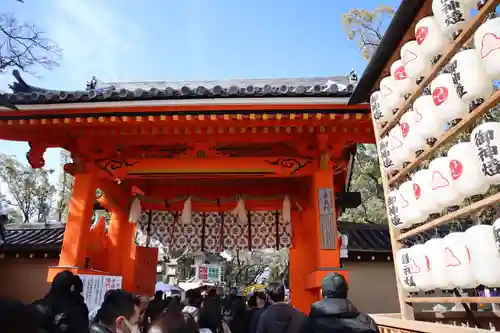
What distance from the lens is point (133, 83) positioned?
40.1ft

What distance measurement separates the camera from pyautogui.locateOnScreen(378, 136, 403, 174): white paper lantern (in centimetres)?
458

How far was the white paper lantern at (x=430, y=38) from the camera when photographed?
3.72 metres

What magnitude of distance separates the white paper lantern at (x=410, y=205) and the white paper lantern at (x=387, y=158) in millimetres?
375

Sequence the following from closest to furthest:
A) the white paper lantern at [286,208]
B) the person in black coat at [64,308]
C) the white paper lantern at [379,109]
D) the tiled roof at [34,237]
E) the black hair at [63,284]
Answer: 1. the person in black coat at [64,308]
2. the black hair at [63,284]
3. the white paper lantern at [379,109]
4. the white paper lantern at [286,208]
5. the tiled roof at [34,237]

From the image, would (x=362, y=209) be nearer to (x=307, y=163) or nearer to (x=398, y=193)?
(x=307, y=163)

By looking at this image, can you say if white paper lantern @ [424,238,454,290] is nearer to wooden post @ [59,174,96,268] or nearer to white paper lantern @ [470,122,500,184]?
white paper lantern @ [470,122,500,184]

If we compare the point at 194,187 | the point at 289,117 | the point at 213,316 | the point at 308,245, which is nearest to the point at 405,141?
the point at 289,117

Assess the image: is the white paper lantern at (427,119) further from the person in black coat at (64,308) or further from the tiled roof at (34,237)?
the tiled roof at (34,237)

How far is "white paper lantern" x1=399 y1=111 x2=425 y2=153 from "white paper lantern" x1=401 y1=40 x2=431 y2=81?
447 millimetres

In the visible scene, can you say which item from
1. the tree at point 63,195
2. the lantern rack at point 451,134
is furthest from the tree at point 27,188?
the lantern rack at point 451,134

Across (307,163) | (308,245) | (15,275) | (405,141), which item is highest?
(307,163)

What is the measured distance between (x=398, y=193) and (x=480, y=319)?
7.52ft

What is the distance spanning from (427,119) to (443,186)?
0.79 metres

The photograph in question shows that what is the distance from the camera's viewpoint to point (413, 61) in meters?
4.11
